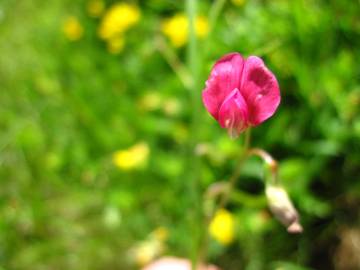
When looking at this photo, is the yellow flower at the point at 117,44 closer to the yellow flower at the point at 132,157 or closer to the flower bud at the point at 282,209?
the yellow flower at the point at 132,157

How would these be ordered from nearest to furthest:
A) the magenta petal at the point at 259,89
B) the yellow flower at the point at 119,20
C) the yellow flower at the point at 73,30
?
the magenta petal at the point at 259,89 < the yellow flower at the point at 119,20 < the yellow flower at the point at 73,30

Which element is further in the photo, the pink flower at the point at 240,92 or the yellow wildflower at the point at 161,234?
the yellow wildflower at the point at 161,234

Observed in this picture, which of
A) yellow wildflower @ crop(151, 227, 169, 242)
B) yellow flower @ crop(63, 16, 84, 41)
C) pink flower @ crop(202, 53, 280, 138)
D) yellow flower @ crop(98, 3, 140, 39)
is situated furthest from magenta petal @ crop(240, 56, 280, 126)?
yellow flower @ crop(63, 16, 84, 41)

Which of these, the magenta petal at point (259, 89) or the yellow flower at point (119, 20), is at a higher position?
the yellow flower at point (119, 20)

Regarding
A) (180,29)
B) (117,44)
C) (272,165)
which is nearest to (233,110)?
(272,165)

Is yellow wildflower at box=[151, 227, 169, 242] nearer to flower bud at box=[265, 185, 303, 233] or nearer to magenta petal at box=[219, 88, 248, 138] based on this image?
flower bud at box=[265, 185, 303, 233]

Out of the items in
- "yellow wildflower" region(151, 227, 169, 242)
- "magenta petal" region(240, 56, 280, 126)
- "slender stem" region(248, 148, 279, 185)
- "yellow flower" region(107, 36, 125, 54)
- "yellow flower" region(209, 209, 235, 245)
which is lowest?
"magenta petal" region(240, 56, 280, 126)

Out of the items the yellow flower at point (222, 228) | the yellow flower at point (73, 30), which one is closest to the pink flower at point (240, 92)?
the yellow flower at point (222, 228)

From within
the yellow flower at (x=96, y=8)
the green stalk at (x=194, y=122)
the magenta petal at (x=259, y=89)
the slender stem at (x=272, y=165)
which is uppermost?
the yellow flower at (x=96, y=8)
